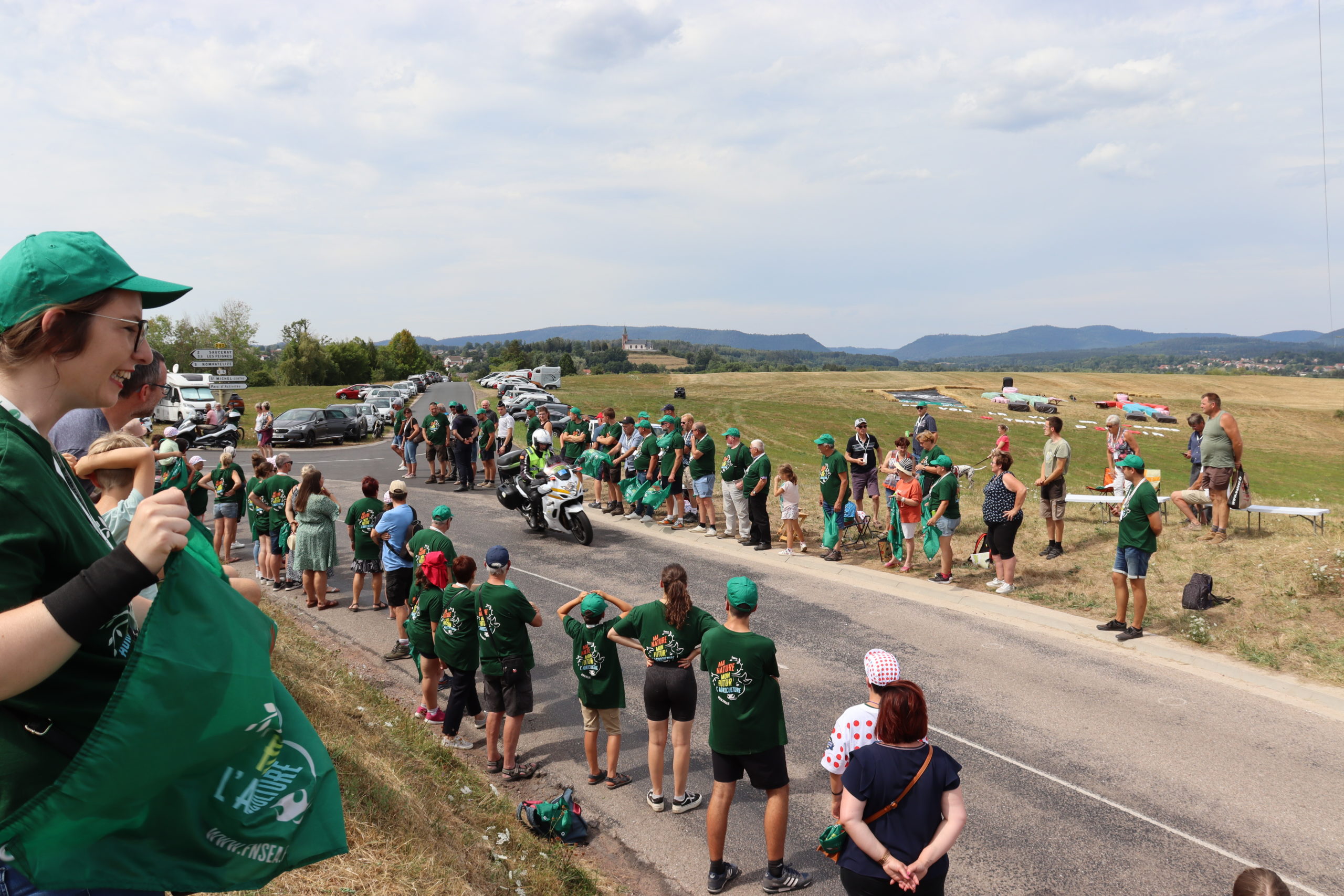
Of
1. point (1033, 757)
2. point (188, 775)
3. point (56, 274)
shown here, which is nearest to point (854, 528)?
point (1033, 757)

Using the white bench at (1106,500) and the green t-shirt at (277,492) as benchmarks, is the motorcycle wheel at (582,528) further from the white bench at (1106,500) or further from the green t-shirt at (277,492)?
the white bench at (1106,500)

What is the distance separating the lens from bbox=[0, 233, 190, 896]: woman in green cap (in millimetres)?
1548

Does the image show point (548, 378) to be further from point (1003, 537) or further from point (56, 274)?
point (56, 274)

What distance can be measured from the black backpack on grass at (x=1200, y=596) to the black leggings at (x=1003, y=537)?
7.78 feet

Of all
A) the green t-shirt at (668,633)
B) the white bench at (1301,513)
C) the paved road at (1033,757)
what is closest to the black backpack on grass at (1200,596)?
the paved road at (1033,757)

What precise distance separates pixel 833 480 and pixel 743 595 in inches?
Answer: 349

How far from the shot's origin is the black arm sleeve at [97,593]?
154 cm

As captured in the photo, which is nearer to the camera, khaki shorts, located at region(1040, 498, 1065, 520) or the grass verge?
the grass verge

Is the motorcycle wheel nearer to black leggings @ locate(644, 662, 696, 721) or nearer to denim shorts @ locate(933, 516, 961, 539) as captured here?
denim shorts @ locate(933, 516, 961, 539)

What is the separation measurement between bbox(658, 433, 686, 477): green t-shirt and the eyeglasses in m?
14.9

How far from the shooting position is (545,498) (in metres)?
16.1

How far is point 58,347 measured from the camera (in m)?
1.81

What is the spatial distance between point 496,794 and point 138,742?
583 cm

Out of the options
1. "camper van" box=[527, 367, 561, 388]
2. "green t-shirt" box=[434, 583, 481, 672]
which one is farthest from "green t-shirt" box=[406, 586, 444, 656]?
"camper van" box=[527, 367, 561, 388]
